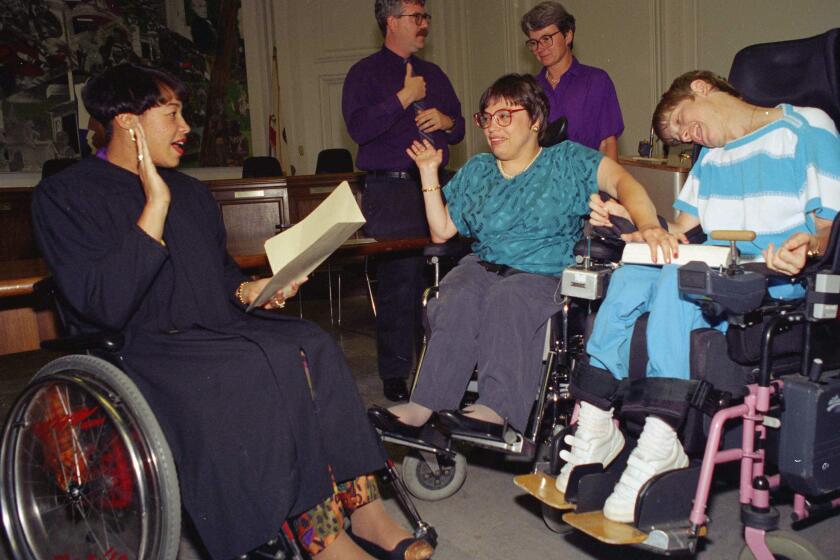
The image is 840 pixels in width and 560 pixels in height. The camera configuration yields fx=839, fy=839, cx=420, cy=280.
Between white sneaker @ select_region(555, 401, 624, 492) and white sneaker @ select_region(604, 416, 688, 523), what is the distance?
0.44 ft

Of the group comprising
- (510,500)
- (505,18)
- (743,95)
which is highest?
(505,18)

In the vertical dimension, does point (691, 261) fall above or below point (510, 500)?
above

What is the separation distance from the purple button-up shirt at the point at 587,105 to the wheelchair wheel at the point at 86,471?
6.90ft

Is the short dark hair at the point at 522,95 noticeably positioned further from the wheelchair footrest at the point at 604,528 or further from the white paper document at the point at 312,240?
the wheelchair footrest at the point at 604,528

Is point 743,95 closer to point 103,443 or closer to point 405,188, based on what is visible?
point 405,188

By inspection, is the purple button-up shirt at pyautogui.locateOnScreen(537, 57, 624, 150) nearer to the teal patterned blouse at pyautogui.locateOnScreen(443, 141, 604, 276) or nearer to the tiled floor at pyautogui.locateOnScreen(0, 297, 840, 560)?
the teal patterned blouse at pyautogui.locateOnScreen(443, 141, 604, 276)

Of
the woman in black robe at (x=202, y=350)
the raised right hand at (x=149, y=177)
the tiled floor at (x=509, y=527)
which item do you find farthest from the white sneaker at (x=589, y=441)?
the raised right hand at (x=149, y=177)

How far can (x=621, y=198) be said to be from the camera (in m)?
2.19

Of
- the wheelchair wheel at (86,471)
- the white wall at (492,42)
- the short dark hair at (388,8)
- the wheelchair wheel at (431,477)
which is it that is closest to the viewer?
the wheelchair wheel at (86,471)

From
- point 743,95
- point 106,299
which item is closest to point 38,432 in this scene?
point 106,299

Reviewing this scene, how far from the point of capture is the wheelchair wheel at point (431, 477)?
94.0 inches

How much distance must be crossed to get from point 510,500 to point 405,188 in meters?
1.32

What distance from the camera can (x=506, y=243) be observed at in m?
2.31

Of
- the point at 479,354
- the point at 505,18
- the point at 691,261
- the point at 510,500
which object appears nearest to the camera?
the point at 691,261
